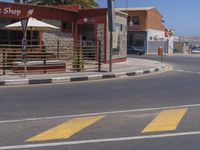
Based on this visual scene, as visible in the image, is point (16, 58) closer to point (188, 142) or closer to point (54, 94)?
point (54, 94)

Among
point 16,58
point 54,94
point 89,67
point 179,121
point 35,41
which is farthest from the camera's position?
point 35,41

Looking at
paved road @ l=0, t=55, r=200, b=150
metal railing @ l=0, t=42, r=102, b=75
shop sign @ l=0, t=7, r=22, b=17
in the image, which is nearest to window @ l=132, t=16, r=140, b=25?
shop sign @ l=0, t=7, r=22, b=17

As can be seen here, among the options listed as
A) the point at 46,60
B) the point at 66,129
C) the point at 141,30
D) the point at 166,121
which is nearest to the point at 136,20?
the point at 141,30

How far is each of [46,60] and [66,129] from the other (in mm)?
14038

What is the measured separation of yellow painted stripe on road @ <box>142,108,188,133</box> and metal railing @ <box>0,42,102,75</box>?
1019cm

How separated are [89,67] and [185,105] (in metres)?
13.4

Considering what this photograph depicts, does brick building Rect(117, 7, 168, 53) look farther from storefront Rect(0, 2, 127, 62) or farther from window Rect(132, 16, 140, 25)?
storefront Rect(0, 2, 127, 62)

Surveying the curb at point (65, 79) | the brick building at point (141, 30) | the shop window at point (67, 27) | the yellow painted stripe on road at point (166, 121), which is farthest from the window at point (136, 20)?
the yellow painted stripe on road at point (166, 121)

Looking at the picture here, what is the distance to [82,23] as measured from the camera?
31.8 meters

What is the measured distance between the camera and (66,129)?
8.67 m

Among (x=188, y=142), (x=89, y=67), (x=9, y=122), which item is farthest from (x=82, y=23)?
(x=188, y=142)

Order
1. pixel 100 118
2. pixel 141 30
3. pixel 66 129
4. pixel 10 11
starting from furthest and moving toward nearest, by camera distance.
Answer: pixel 141 30, pixel 10 11, pixel 100 118, pixel 66 129

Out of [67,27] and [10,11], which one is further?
[67,27]

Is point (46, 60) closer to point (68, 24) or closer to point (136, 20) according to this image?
point (68, 24)
